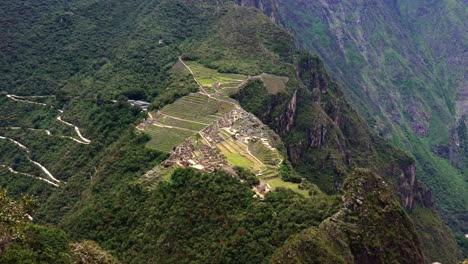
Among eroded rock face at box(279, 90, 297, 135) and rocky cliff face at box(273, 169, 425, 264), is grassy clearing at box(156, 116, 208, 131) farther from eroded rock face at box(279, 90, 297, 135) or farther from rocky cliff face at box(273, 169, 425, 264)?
rocky cliff face at box(273, 169, 425, 264)

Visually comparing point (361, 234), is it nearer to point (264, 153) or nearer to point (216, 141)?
point (264, 153)

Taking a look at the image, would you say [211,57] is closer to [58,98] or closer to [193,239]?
[58,98]

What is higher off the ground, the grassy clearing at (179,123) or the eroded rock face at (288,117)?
the grassy clearing at (179,123)

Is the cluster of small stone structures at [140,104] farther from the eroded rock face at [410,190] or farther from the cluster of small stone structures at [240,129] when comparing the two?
the eroded rock face at [410,190]

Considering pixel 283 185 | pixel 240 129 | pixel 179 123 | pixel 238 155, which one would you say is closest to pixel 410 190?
pixel 240 129

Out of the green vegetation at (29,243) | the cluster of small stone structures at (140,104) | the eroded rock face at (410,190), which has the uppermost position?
the green vegetation at (29,243)

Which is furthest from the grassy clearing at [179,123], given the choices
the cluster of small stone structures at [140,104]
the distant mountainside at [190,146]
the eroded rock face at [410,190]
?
the eroded rock face at [410,190]

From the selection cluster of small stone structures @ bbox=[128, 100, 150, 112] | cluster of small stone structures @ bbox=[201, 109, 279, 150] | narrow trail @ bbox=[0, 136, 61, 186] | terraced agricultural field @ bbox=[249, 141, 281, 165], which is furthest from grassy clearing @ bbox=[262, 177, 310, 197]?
narrow trail @ bbox=[0, 136, 61, 186]
